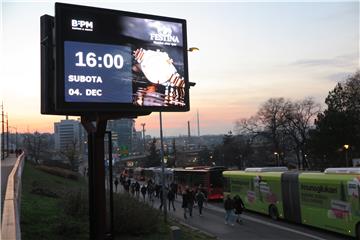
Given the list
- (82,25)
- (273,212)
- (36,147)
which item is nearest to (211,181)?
(273,212)

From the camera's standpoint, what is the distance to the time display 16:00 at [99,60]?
1179 cm

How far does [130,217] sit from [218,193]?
80.4 ft

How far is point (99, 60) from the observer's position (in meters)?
12.0

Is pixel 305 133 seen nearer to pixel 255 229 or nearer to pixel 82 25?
pixel 255 229

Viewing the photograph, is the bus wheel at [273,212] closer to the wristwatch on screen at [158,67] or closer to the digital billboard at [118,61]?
the digital billboard at [118,61]

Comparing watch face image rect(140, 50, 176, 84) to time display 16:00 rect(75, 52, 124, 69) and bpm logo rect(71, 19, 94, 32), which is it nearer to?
time display 16:00 rect(75, 52, 124, 69)

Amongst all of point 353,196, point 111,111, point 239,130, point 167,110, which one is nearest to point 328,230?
point 353,196

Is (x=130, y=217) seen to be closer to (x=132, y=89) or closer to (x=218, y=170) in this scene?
(x=132, y=89)

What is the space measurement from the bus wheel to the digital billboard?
14768 millimetres

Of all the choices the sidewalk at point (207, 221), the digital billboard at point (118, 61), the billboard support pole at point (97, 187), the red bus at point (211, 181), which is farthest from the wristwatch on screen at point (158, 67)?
the red bus at point (211, 181)

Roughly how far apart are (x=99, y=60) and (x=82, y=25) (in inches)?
36.1

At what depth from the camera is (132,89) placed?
12555mm

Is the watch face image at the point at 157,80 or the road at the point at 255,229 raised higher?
the watch face image at the point at 157,80

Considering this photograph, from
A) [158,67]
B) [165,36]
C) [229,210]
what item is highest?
[165,36]
